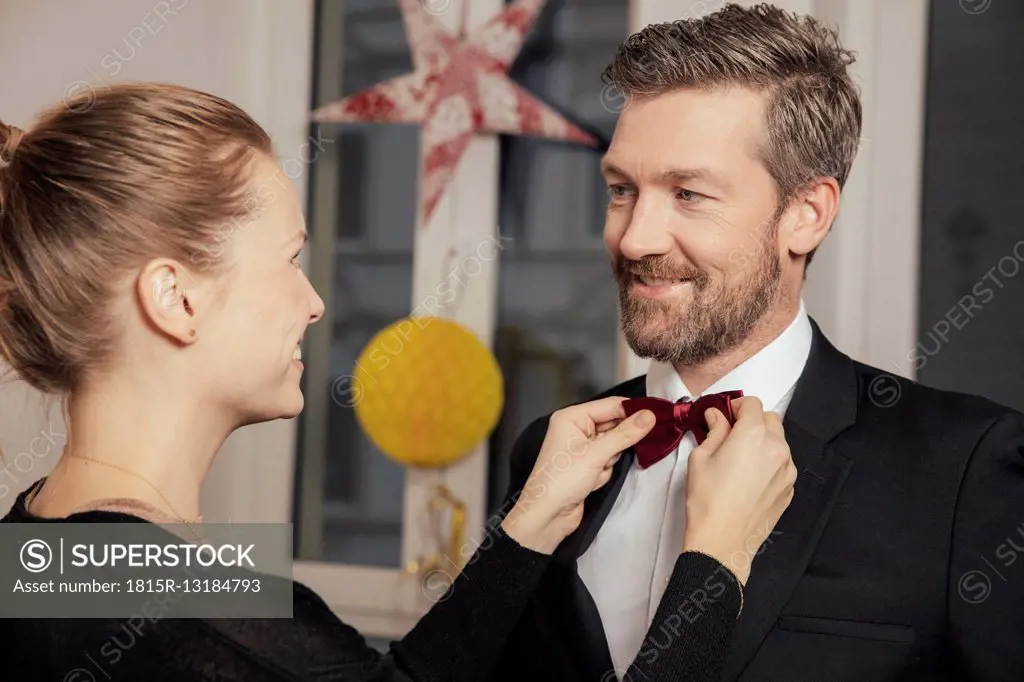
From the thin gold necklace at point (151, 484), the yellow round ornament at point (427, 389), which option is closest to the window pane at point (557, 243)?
the yellow round ornament at point (427, 389)

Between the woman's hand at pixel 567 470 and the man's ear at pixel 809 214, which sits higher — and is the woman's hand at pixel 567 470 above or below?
below

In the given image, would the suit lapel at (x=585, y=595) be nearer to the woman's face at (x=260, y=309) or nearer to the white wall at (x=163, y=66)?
the woman's face at (x=260, y=309)

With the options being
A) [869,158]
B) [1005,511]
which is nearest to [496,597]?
[1005,511]

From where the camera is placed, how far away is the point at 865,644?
1170mm

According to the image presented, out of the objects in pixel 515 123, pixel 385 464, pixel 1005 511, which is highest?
pixel 515 123

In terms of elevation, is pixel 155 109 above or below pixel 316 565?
above

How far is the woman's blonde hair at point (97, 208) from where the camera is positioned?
3.31 feet

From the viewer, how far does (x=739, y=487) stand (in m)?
1.13

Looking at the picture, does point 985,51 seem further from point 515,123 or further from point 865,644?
point 865,644

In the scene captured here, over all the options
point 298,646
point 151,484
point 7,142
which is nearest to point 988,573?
point 298,646

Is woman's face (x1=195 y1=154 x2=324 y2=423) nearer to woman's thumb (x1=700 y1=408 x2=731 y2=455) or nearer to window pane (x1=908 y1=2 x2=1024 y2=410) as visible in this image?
woman's thumb (x1=700 y1=408 x2=731 y2=455)

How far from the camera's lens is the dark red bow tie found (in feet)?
4.16

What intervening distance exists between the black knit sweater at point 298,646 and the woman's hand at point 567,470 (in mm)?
133

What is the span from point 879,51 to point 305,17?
130 cm
